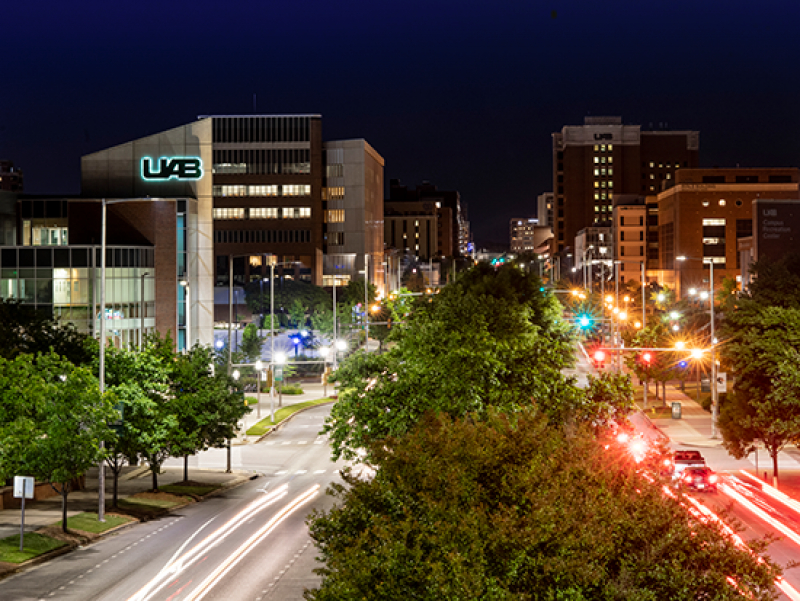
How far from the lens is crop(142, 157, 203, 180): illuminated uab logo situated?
88.8 m

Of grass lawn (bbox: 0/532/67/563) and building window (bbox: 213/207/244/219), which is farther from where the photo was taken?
building window (bbox: 213/207/244/219)

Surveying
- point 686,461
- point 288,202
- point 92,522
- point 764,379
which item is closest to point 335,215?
point 288,202

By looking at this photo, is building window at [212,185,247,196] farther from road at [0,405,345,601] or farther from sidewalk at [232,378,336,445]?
road at [0,405,345,601]

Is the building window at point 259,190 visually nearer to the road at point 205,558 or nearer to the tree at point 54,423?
the road at point 205,558

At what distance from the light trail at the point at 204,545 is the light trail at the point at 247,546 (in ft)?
3.23

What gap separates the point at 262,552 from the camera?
29547 millimetres

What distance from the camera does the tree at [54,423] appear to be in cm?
3012

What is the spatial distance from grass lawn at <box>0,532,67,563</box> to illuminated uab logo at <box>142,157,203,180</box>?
60.7 meters

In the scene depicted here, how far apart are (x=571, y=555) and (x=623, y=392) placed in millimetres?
17127

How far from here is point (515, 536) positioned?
1323cm

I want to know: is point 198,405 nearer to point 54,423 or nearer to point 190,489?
point 190,489

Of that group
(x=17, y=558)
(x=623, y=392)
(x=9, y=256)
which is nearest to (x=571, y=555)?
(x=623, y=392)

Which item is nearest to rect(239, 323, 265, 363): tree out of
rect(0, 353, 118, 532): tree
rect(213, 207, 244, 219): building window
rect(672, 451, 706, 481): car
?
rect(672, 451, 706, 481): car

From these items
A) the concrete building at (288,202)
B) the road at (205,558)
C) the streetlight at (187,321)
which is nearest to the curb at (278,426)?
the streetlight at (187,321)
